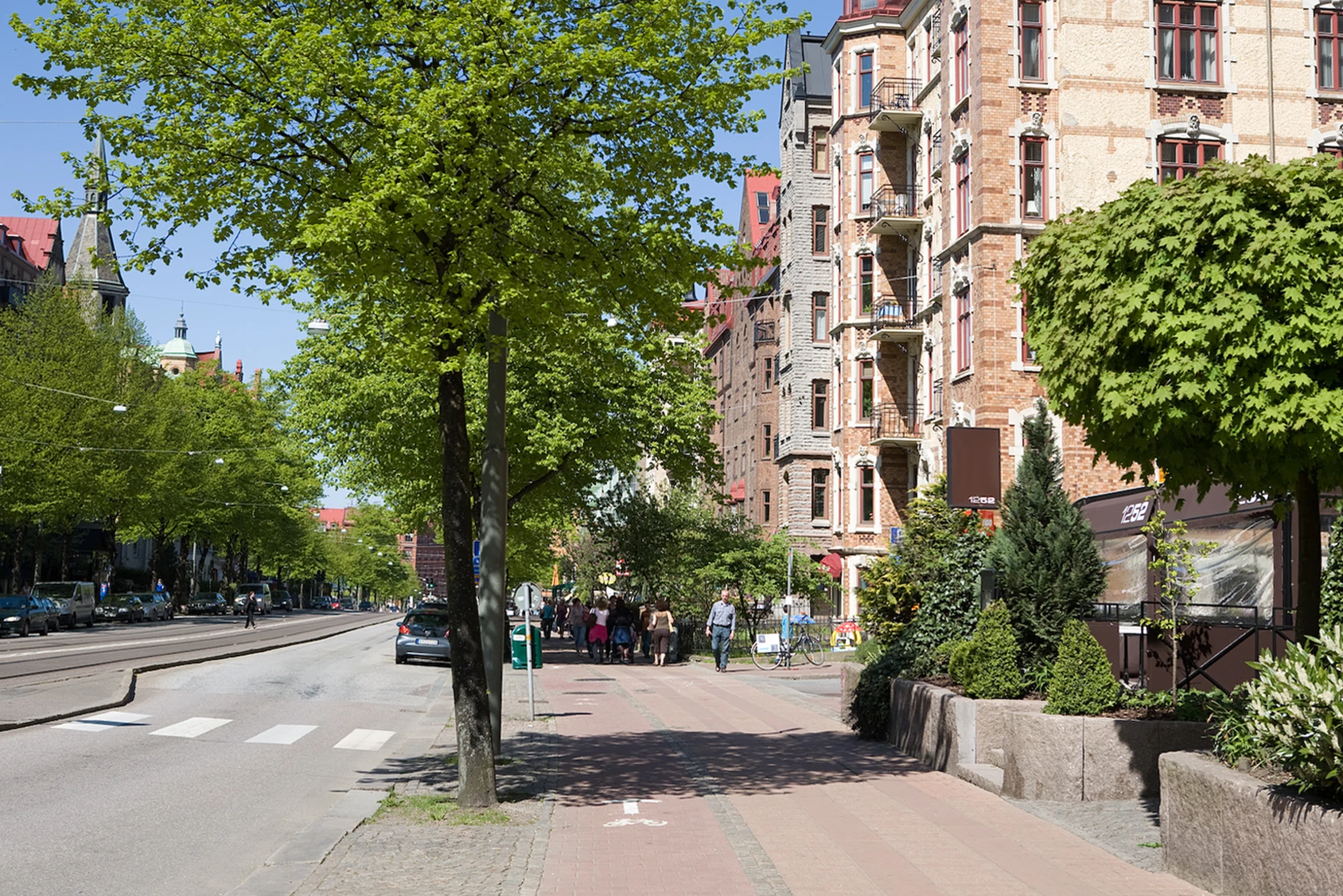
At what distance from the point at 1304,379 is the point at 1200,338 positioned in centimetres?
62

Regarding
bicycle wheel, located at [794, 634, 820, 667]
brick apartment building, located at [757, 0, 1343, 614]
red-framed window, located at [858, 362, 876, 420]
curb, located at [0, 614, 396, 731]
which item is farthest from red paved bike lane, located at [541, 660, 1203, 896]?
red-framed window, located at [858, 362, 876, 420]

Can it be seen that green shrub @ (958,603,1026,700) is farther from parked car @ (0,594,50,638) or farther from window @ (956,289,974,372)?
parked car @ (0,594,50,638)

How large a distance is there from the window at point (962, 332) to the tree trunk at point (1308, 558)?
2428 centimetres

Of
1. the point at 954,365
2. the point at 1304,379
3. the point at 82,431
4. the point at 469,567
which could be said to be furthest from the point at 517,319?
the point at 82,431

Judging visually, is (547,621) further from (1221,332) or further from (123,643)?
(1221,332)

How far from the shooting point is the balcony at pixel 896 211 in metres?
39.6

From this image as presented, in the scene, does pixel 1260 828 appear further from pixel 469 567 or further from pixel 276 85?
pixel 276 85

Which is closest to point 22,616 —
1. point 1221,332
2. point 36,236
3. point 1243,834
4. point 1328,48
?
point 1328,48

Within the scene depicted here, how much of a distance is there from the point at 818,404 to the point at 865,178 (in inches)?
577

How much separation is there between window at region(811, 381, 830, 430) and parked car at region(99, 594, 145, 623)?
33.7m

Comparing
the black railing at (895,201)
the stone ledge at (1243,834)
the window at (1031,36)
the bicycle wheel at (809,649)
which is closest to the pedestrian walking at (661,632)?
the bicycle wheel at (809,649)

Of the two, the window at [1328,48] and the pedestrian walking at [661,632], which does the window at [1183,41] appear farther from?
the pedestrian walking at [661,632]

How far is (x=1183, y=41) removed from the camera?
33406 millimetres

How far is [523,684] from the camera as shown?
2661cm
